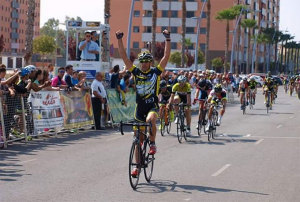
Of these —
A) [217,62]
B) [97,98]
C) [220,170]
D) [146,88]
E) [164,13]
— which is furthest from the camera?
[164,13]

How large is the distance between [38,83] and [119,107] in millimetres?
4888

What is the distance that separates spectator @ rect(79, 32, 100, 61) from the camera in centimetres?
2505

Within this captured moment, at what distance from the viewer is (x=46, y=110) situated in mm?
17609

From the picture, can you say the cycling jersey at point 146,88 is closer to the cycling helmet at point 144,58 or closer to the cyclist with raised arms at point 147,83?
the cyclist with raised arms at point 147,83

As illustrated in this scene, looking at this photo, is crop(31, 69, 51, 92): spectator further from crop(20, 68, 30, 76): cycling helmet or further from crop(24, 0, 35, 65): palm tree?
crop(24, 0, 35, 65): palm tree

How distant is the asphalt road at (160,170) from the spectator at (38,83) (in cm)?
134

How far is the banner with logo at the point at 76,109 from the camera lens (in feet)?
61.8

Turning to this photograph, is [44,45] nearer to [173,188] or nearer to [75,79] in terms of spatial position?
[75,79]

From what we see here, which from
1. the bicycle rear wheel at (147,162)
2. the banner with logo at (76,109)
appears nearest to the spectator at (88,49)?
the banner with logo at (76,109)

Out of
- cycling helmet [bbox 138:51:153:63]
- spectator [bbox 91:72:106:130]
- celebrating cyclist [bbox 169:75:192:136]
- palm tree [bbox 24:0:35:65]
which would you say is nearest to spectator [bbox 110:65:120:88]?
spectator [bbox 91:72:106:130]

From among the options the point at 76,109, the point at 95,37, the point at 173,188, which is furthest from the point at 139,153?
the point at 95,37

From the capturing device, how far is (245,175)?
11.7 m

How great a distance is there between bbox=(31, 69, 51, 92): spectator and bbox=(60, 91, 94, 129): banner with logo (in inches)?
37.1

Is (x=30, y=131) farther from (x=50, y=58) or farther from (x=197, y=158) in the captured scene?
(x=50, y=58)
